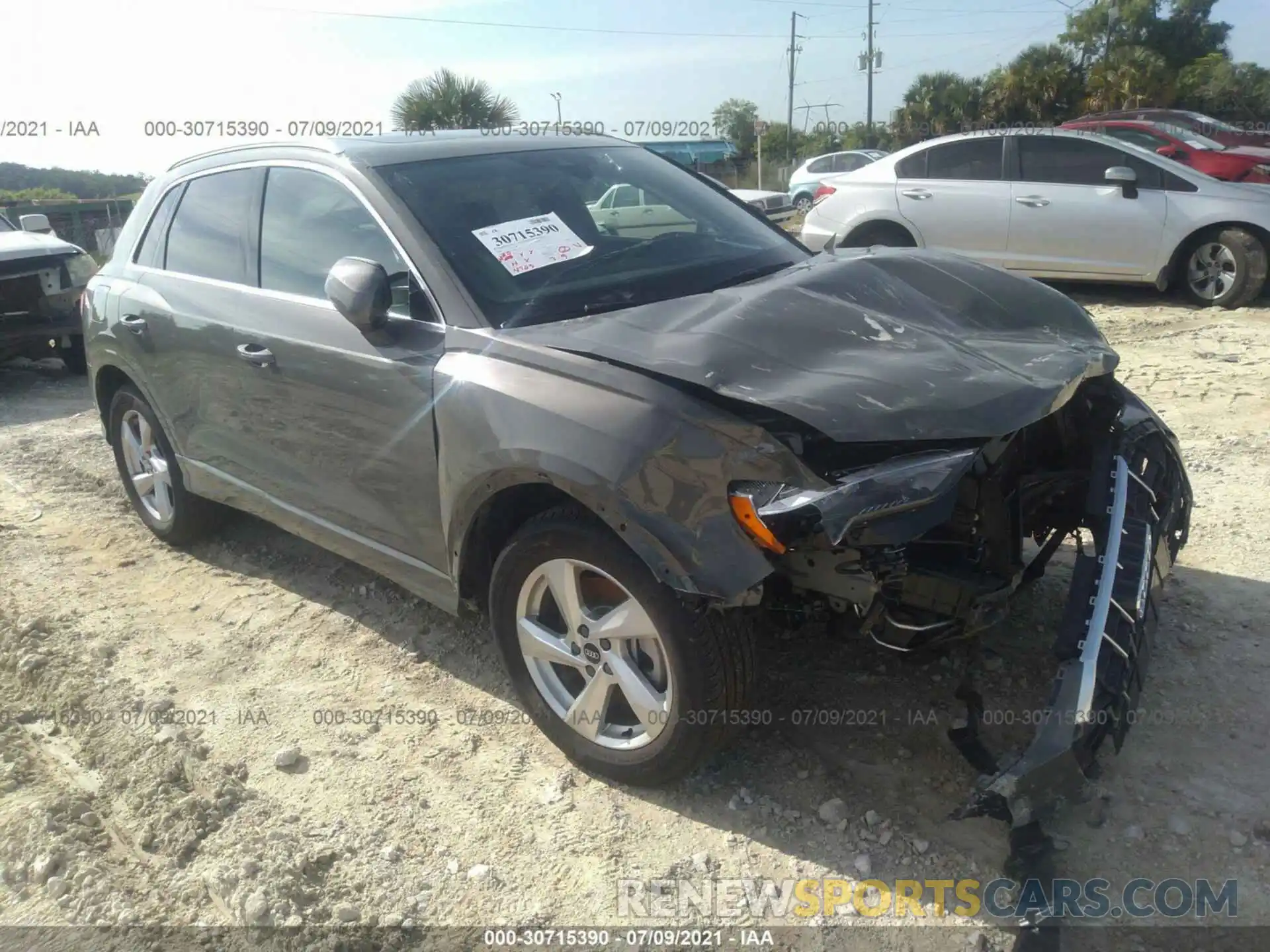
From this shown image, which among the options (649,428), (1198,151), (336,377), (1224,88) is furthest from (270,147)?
(1224,88)

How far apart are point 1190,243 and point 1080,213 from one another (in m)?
0.91

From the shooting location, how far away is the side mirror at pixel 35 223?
930cm

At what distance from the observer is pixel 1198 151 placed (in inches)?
404

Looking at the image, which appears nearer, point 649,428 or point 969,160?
point 649,428

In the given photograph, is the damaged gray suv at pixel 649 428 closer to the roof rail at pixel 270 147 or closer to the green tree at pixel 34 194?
the roof rail at pixel 270 147

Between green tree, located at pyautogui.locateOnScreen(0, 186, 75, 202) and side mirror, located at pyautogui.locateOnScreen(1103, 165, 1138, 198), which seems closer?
side mirror, located at pyautogui.locateOnScreen(1103, 165, 1138, 198)

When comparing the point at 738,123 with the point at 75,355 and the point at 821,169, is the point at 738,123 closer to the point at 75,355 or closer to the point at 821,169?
the point at 821,169

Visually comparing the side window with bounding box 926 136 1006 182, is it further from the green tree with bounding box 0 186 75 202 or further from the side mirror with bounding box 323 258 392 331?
the green tree with bounding box 0 186 75 202

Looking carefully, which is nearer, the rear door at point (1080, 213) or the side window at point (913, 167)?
the rear door at point (1080, 213)

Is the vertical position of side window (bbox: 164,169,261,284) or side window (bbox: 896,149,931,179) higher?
side window (bbox: 896,149,931,179)

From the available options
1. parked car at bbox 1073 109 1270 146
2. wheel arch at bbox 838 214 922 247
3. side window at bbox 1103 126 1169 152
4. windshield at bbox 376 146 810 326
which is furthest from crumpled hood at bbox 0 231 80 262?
parked car at bbox 1073 109 1270 146

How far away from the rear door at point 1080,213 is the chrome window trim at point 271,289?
699 centimetres

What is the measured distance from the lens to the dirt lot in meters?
2.55

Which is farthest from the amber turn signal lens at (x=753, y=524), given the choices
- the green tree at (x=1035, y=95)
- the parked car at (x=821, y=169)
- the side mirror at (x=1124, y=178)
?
the green tree at (x=1035, y=95)
